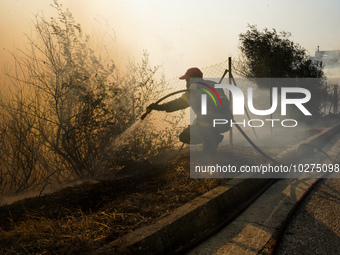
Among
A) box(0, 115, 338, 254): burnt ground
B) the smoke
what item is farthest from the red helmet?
the smoke

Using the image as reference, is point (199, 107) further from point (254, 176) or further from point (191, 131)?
point (254, 176)

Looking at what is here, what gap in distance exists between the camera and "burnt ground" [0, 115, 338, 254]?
8.59 ft

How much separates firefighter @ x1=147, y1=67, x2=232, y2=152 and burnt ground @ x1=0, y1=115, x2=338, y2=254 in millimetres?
523

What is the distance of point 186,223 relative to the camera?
9.96ft

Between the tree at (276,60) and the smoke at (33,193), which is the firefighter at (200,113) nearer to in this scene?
the smoke at (33,193)

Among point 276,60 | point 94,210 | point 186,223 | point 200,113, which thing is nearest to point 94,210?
point 94,210

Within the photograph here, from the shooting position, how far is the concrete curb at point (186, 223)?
250cm

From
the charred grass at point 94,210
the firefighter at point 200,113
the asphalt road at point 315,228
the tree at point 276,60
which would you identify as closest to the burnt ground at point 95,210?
the charred grass at point 94,210

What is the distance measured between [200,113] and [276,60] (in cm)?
1200

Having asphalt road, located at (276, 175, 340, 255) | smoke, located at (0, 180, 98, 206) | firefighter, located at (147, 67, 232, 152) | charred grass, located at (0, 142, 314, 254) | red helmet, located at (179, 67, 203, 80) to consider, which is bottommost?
asphalt road, located at (276, 175, 340, 255)

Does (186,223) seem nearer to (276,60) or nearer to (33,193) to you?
(33,193)

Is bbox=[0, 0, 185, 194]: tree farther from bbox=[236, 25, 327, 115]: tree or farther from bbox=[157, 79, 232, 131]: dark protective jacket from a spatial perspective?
bbox=[236, 25, 327, 115]: tree

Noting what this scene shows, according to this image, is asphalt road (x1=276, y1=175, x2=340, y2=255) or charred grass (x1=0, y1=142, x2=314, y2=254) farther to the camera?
asphalt road (x1=276, y1=175, x2=340, y2=255)

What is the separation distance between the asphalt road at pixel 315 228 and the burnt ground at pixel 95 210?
1159 mm
